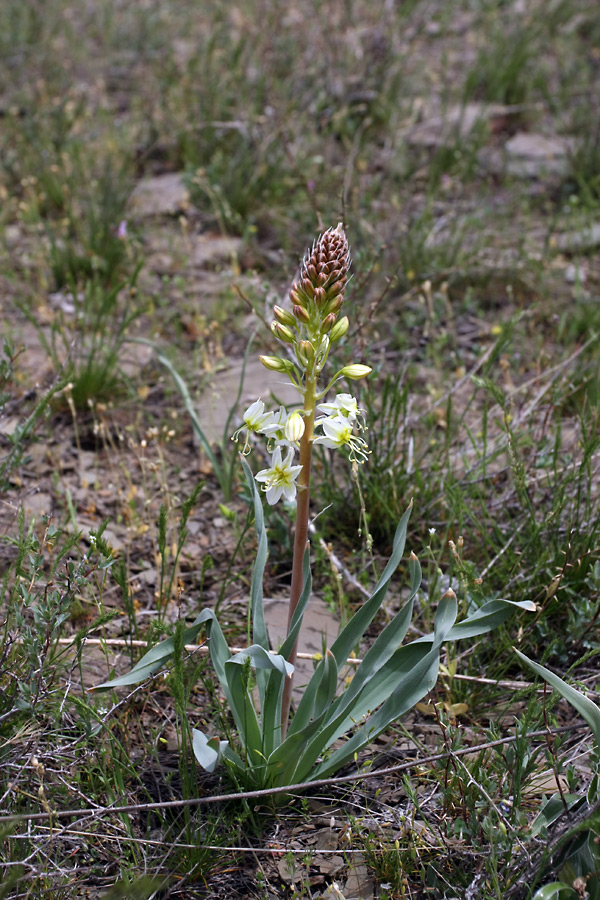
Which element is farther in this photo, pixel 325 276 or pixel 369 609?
pixel 369 609

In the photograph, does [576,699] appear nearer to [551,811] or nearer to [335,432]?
[551,811]

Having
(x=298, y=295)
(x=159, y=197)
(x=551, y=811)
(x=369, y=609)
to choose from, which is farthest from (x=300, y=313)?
(x=159, y=197)

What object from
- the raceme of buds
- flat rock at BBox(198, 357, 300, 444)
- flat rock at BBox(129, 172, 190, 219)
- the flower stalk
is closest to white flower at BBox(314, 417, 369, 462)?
the flower stalk

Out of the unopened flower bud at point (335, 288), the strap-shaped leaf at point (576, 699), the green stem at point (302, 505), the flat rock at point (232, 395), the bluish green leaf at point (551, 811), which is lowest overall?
the flat rock at point (232, 395)

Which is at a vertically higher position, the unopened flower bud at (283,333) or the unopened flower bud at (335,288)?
the unopened flower bud at (335,288)

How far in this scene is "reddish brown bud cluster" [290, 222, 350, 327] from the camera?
1.59m

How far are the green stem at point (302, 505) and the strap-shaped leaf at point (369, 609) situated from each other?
0.13 metres

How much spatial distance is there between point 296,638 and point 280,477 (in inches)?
15.9

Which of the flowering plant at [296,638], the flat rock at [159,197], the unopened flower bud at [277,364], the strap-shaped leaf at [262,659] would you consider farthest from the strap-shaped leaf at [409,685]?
the flat rock at [159,197]

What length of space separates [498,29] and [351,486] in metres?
5.44

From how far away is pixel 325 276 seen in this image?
159 centimetres

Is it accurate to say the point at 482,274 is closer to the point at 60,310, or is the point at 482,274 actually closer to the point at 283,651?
the point at 60,310

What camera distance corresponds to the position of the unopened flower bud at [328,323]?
1.63 metres

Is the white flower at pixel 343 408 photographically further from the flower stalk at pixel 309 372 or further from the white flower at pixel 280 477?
the white flower at pixel 280 477
